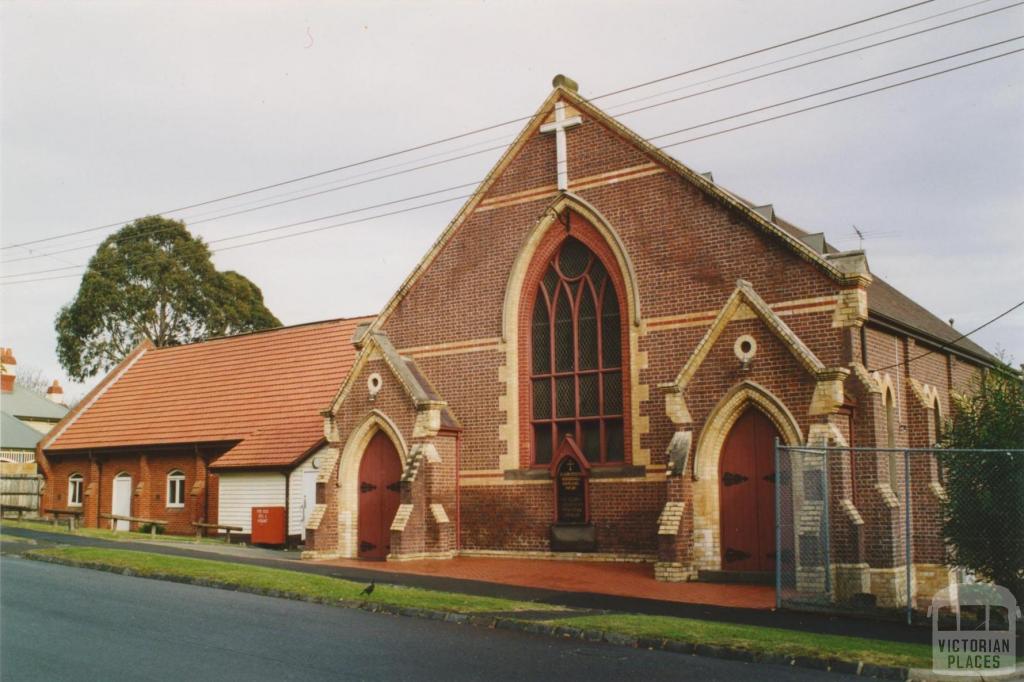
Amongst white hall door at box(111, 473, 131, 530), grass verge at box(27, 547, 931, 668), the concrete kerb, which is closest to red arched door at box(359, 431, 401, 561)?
grass verge at box(27, 547, 931, 668)

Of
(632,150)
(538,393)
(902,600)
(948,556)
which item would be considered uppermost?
(632,150)

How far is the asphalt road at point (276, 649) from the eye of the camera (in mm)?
9633

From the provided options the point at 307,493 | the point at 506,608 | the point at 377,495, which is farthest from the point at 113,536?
the point at 506,608

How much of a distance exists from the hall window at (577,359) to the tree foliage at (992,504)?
26.1ft

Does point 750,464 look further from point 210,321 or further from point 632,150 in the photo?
point 210,321

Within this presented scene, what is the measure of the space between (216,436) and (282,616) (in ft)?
61.4

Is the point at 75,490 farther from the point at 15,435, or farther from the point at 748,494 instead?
the point at 748,494

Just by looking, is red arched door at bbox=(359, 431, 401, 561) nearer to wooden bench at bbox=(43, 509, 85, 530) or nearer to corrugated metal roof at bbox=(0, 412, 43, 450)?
wooden bench at bbox=(43, 509, 85, 530)

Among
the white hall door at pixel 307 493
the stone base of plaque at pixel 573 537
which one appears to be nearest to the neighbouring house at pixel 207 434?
the white hall door at pixel 307 493

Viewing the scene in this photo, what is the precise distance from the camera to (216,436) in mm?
31047

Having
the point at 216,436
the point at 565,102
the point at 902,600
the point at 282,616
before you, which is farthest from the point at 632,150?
the point at 216,436

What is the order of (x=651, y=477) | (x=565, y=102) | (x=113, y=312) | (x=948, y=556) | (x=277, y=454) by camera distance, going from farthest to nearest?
(x=113, y=312)
(x=277, y=454)
(x=565, y=102)
(x=651, y=477)
(x=948, y=556)

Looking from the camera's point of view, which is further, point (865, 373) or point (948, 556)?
point (865, 373)

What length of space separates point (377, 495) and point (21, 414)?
4560cm
